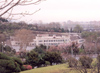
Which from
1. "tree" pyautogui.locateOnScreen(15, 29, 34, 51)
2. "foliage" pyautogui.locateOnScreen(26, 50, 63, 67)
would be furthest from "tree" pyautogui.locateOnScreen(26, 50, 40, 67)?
"tree" pyautogui.locateOnScreen(15, 29, 34, 51)

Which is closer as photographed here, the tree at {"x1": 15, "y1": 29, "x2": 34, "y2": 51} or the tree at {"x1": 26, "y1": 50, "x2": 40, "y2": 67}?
the tree at {"x1": 26, "y1": 50, "x2": 40, "y2": 67}

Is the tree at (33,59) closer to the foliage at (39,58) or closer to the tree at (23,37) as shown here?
the foliage at (39,58)

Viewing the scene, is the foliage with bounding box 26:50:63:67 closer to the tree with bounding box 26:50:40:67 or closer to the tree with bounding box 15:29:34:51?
the tree with bounding box 26:50:40:67

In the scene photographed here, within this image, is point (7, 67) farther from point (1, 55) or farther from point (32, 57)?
point (32, 57)

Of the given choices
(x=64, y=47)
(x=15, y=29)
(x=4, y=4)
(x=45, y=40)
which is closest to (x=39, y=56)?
(x=64, y=47)

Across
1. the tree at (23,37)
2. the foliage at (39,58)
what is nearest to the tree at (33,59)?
the foliage at (39,58)

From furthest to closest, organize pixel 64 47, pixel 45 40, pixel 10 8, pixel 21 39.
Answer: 1. pixel 45 40
2. pixel 21 39
3. pixel 64 47
4. pixel 10 8

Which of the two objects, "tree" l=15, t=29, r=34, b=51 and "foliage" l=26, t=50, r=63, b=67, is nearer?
"foliage" l=26, t=50, r=63, b=67

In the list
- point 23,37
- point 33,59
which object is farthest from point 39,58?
point 23,37

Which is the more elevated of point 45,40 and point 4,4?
point 4,4

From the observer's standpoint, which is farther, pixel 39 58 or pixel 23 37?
pixel 23 37

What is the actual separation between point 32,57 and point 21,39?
1153 cm

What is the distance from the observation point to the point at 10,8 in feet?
6.57

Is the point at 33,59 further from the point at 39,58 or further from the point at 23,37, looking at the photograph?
the point at 23,37
